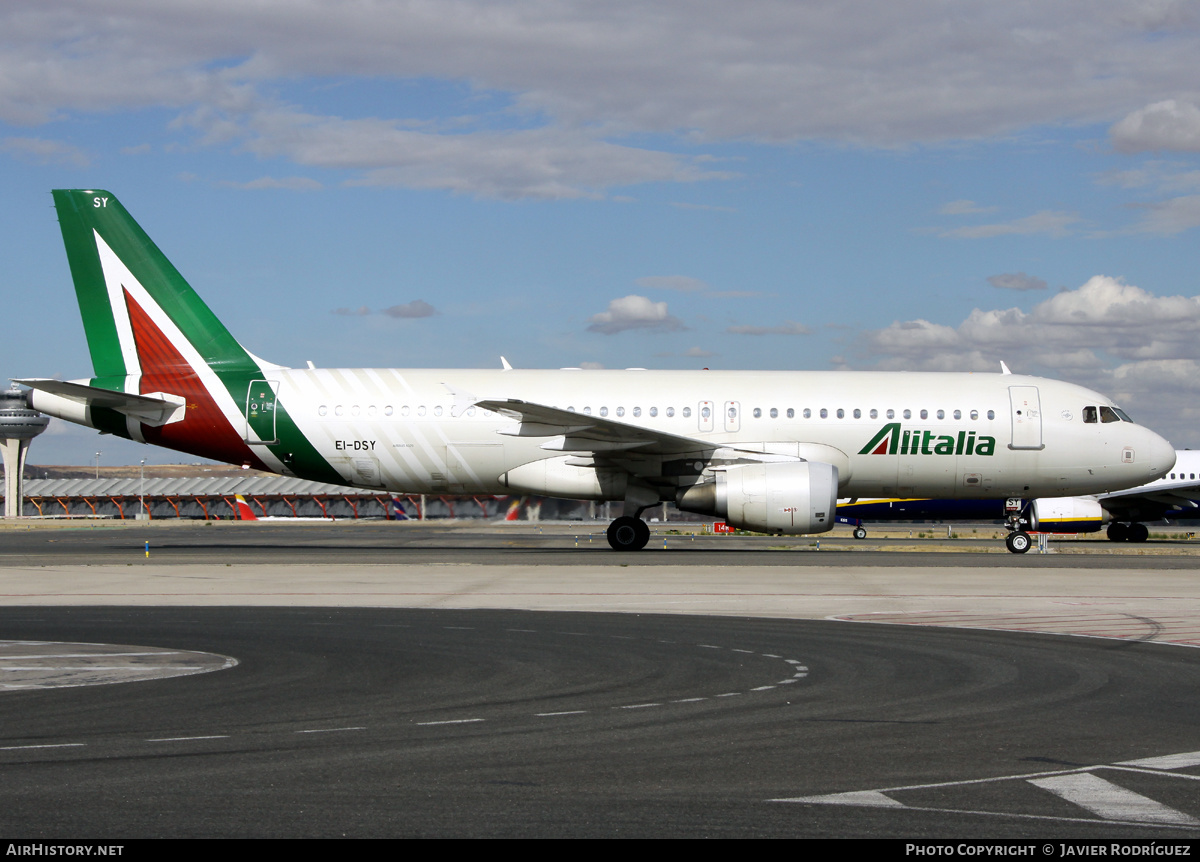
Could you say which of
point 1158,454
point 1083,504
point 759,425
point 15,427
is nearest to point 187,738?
point 759,425

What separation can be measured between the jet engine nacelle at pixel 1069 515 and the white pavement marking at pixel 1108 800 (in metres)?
40.4

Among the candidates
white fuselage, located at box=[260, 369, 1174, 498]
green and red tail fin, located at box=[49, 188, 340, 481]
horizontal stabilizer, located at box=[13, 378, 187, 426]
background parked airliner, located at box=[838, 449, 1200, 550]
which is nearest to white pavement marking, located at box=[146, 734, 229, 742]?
white fuselage, located at box=[260, 369, 1174, 498]

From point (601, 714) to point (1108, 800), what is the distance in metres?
3.54

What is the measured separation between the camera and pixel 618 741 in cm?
732

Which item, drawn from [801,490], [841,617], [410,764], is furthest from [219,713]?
[801,490]

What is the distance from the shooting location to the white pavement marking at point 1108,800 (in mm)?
5535

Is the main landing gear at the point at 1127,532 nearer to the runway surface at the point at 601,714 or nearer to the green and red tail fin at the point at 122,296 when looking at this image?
the runway surface at the point at 601,714

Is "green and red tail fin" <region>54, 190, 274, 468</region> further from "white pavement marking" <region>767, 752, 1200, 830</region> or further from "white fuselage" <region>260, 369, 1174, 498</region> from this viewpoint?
"white pavement marking" <region>767, 752, 1200, 830</region>

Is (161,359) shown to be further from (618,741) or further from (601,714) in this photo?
(618,741)

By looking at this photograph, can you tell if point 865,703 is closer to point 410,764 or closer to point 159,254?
point 410,764

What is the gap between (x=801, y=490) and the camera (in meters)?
→ 26.0

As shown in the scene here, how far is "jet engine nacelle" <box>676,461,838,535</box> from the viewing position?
85.1ft

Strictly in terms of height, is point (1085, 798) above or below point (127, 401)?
below
